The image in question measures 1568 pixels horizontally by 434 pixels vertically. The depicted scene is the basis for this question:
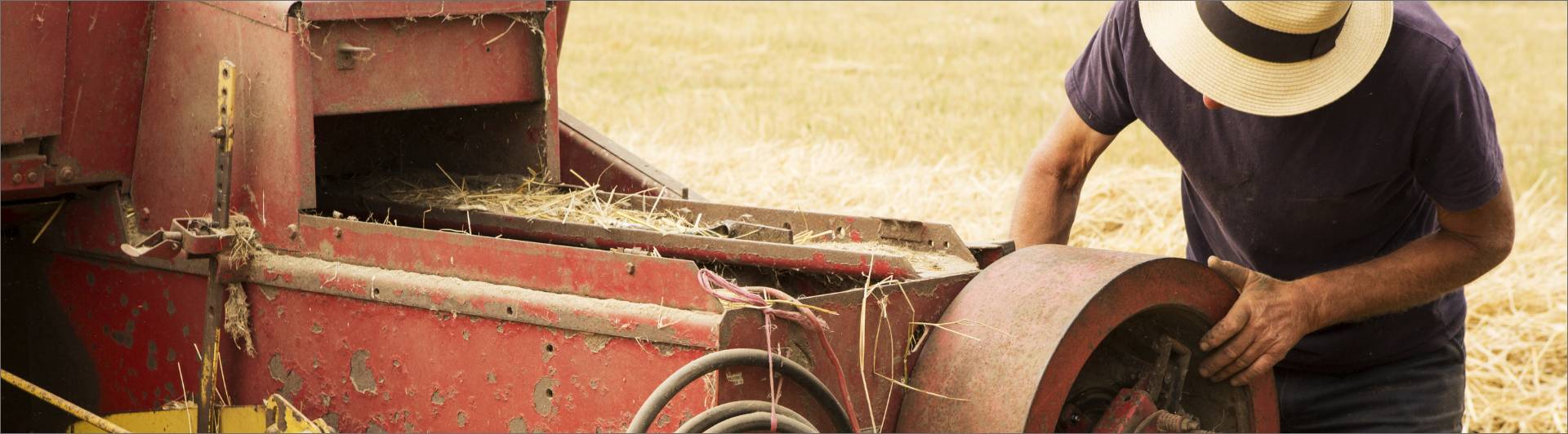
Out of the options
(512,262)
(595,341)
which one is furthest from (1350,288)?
(512,262)

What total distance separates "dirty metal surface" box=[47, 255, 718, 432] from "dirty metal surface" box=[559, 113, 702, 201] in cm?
120

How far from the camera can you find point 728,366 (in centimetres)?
251

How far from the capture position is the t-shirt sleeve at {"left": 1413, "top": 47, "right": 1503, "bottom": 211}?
3072 mm

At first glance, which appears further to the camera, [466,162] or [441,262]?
[466,162]

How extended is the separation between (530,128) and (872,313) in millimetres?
1651

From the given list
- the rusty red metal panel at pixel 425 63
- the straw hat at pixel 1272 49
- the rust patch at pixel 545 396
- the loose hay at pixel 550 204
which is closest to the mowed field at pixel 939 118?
the loose hay at pixel 550 204

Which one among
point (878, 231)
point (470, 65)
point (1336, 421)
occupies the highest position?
point (470, 65)

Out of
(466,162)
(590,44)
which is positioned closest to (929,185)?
(466,162)

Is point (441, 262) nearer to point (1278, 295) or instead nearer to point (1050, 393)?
point (1050, 393)

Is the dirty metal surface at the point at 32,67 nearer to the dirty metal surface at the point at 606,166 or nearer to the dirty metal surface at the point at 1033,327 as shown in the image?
the dirty metal surface at the point at 606,166

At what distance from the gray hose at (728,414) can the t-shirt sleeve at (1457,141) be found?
4.94ft

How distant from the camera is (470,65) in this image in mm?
3836

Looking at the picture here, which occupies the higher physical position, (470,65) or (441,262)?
(470,65)

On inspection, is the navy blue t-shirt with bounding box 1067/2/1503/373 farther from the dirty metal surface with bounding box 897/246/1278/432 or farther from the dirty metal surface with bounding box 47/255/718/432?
the dirty metal surface with bounding box 47/255/718/432
